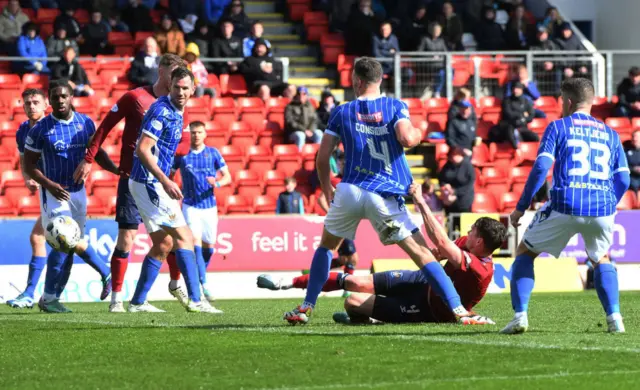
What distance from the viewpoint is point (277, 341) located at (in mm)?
8672

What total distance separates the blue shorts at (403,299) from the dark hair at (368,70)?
1684 millimetres

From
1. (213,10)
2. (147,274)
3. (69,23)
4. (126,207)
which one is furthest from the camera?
(213,10)

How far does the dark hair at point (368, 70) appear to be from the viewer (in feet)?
30.9

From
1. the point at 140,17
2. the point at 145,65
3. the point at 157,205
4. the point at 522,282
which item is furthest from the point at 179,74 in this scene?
the point at 140,17

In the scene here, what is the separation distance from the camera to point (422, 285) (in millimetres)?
10094

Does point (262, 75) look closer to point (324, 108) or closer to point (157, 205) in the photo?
point (324, 108)

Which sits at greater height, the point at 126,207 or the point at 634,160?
the point at 126,207

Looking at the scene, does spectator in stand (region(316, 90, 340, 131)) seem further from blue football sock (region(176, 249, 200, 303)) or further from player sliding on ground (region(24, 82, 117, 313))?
blue football sock (region(176, 249, 200, 303))

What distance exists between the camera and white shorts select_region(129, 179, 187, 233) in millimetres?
11125

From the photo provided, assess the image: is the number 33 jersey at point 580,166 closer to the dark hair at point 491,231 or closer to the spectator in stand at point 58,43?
the dark hair at point 491,231

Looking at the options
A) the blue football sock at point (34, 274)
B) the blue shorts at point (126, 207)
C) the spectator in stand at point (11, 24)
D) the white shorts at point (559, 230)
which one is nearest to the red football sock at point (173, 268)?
the blue shorts at point (126, 207)

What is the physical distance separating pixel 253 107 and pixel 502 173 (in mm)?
4766

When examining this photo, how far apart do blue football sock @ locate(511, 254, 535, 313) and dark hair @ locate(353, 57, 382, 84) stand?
1.73 m

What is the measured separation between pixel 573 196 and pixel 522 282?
72cm
